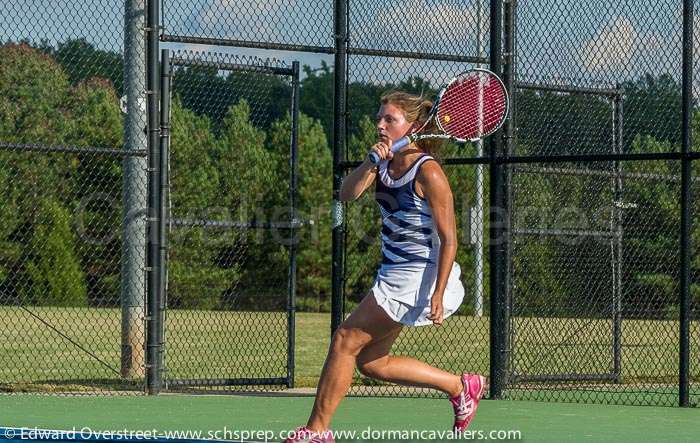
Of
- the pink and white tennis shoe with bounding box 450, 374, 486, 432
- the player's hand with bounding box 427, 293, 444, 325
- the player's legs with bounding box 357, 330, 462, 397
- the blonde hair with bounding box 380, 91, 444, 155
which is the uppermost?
the blonde hair with bounding box 380, 91, 444, 155

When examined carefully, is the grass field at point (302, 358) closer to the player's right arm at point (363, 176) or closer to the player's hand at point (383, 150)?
the player's right arm at point (363, 176)

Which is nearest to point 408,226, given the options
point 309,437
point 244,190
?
point 309,437

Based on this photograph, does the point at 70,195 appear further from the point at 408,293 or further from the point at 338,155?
the point at 408,293

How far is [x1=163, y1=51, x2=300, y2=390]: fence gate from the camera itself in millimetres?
11586

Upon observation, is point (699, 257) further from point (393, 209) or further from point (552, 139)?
point (393, 209)

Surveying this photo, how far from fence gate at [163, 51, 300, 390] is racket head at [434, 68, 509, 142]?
3.44 m

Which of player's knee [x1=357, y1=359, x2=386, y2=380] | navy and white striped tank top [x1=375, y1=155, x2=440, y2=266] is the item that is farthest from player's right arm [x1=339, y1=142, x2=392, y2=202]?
player's knee [x1=357, y1=359, x2=386, y2=380]

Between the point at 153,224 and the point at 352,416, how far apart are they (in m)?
2.56

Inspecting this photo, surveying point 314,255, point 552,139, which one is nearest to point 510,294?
point 552,139

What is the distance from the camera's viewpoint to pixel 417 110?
24.1ft

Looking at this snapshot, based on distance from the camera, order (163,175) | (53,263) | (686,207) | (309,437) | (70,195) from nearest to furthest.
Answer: (309,437) → (686,207) → (163,175) → (70,195) → (53,263)

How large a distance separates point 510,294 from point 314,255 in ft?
101

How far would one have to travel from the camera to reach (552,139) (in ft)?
38.2

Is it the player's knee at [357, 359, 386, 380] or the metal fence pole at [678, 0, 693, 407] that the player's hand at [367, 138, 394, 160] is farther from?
the metal fence pole at [678, 0, 693, 407]
